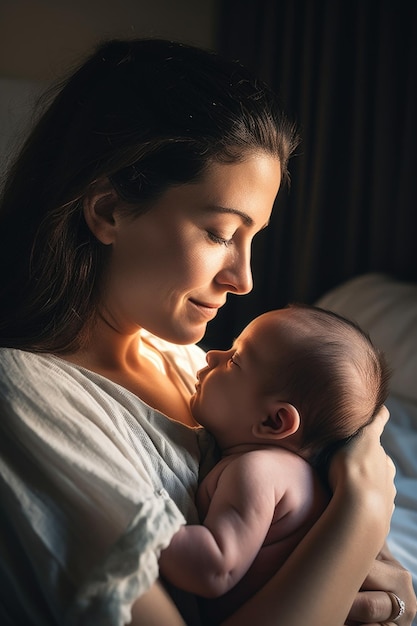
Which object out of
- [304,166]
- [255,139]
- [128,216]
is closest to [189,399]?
[128,216]

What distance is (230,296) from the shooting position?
9.32 feet

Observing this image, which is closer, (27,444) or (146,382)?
(27,444)

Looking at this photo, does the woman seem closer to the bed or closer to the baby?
the baby

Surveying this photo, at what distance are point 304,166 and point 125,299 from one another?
5.49 ft

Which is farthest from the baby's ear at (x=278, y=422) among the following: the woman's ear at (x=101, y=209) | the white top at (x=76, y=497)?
the woman's ear at (x=101, y=209)

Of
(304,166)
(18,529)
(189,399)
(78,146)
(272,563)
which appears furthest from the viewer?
(304,166)

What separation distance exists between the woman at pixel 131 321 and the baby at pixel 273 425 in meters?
0.04

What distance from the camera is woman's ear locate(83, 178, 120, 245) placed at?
3.47 feet

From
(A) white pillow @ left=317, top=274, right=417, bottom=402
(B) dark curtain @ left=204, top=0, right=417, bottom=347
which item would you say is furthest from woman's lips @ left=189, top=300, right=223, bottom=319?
(B) dark curtain @ left=204, top=0, right=417, bottom=347

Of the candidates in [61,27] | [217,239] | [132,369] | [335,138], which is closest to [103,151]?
Answer: [217,239]

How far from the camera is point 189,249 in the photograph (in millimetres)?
1033

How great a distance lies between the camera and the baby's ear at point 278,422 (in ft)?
3.27

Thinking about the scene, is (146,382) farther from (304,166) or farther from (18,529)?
(304,166)

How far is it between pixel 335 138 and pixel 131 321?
1.62 m
